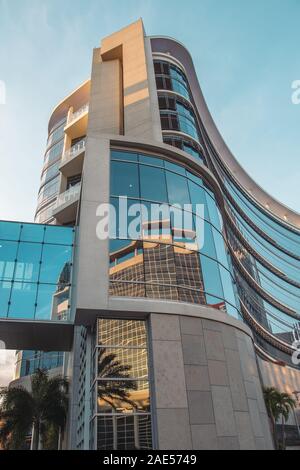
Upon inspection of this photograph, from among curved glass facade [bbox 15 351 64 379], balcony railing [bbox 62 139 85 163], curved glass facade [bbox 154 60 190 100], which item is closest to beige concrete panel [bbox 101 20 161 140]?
curved glass facade [bbox 154 60 190 100]

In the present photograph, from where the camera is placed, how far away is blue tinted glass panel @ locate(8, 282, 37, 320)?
44.4ft

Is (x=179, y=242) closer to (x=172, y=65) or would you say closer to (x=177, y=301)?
(x=177, y=301)

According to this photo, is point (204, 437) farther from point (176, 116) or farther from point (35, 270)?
point (176, 116)

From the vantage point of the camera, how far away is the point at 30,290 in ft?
46.4

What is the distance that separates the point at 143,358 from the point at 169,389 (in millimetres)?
1378

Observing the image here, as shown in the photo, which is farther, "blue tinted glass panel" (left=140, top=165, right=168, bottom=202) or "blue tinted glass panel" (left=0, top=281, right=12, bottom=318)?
"blue tinted glass panel" (left=140, top=165, right=168, bottom=202)

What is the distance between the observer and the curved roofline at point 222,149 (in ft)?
110

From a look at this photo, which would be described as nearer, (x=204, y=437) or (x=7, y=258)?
(x=204, y=437)

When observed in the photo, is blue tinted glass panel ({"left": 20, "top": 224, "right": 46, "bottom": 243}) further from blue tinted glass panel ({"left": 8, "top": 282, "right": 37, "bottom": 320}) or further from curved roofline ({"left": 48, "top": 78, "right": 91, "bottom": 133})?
curved roofline ({"left": 48, "top": 78, "right": 91, "bottom": 133})

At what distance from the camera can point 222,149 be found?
199 ft

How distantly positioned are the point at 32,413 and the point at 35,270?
8665mm

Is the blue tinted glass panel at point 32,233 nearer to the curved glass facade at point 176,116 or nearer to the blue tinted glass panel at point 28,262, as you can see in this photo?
the blue tinted glass panel at point 28,262

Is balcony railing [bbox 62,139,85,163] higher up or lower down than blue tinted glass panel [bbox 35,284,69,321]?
higher up

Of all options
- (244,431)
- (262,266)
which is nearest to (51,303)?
(244,431)
